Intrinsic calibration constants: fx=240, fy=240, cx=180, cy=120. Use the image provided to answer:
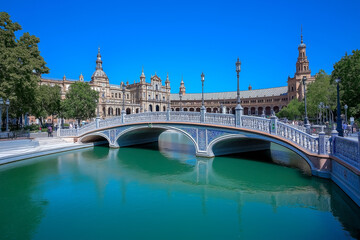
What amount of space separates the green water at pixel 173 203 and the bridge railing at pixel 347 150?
4.95 ft

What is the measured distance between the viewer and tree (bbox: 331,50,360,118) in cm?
2829

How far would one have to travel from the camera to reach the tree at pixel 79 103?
38.2m

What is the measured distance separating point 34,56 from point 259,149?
79.8ft

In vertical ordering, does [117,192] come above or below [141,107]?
below

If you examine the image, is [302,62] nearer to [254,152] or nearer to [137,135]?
[254,152]

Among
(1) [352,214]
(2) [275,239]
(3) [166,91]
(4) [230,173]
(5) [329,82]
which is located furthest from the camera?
(3) [166,91]

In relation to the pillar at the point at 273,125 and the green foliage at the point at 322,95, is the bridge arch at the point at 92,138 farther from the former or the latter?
the green foliage at the point at 322,95

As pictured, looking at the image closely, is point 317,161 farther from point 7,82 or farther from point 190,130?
point 7,82

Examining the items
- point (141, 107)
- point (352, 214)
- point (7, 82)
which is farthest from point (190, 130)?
point (141, 107)

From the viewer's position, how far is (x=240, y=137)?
605 inches

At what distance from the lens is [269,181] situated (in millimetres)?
12383

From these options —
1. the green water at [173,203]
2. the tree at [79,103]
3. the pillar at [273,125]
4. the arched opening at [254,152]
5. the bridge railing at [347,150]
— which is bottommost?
Result: the green water at [173,203]

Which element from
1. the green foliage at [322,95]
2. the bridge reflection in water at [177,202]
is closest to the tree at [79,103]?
the bridge reflection in water at [177,202]

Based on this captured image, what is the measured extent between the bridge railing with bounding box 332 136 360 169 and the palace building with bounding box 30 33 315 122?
2334 inches
